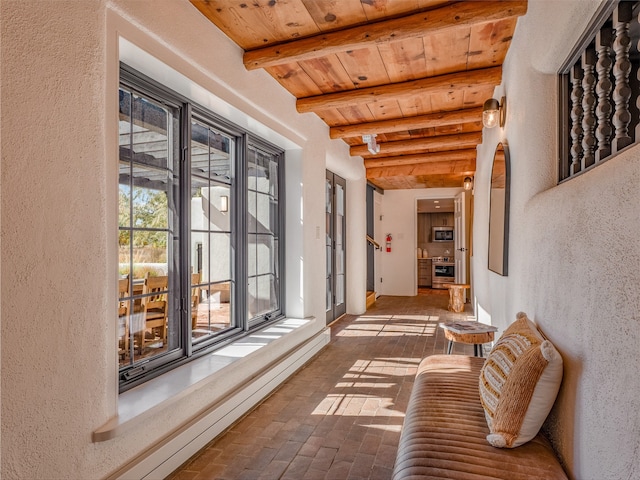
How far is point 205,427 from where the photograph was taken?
8.15 feet

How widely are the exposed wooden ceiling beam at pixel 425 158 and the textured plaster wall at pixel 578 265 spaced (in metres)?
3.74

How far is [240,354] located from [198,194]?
1226mm

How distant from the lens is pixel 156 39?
2.16m

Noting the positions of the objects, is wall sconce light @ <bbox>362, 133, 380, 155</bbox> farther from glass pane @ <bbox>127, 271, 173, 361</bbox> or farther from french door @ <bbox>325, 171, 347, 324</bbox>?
glass pane @ <bbox>127, 271, 173, 361</bbox>

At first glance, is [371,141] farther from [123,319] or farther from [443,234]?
[443,234]

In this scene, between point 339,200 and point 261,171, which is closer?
point 261,171

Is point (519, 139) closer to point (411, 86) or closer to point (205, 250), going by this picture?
point (411, 86)

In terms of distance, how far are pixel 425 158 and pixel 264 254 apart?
367cm

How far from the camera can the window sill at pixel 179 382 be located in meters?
1.86

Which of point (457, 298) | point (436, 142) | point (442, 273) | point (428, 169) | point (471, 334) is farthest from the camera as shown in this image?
point (442, 273)

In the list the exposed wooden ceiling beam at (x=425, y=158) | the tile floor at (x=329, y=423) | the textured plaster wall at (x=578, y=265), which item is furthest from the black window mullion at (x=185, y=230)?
the exposed wooden ceiling beam at (x=425, y=158)

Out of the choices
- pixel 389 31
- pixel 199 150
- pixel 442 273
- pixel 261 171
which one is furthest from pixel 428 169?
pixel 442 273

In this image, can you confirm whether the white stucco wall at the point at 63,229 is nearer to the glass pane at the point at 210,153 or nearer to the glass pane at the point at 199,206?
the glass pane at the point at 210,153

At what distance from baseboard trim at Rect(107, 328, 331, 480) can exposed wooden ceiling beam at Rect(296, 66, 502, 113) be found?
96.1 inches
